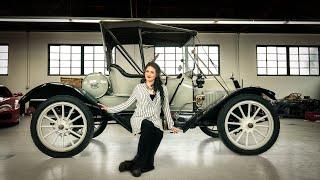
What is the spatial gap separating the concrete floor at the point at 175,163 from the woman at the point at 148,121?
0.37 ft

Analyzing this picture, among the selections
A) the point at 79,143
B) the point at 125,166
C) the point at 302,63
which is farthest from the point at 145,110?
the point at 302,63

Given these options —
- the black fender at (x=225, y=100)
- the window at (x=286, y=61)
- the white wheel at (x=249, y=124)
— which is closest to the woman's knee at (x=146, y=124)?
the black fender at (x=225, y=100)

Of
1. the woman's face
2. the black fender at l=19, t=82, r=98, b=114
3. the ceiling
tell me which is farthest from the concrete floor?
the ceiling

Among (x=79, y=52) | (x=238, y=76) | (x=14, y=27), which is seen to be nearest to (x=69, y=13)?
(x=79, y=52)

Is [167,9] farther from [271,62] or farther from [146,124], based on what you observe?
[146,124]

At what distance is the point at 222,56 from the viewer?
12133mm

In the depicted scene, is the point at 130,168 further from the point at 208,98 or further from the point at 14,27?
the point at 14,27

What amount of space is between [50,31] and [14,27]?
1375 millimetres

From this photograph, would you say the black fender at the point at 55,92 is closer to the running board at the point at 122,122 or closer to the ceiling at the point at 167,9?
the running board at the point at 122,122

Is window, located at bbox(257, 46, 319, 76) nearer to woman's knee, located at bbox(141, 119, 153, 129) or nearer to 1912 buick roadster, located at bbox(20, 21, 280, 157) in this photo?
1912 buick roadster, located at bbox(20, 21, 280, 157)

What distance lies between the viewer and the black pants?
2.61m

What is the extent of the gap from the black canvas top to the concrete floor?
1552 millimetres

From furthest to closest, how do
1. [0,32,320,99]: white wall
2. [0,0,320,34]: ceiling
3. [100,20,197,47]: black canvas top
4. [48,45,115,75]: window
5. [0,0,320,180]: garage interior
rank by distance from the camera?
[48,45,115,75]: window
[0,32,320,99]: white wall
[0,0,320,34]: ceiling
[100,20,197,47]: black canvas top
[0,0,320,180]: garage interior

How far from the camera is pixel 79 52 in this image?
39.2 ft
